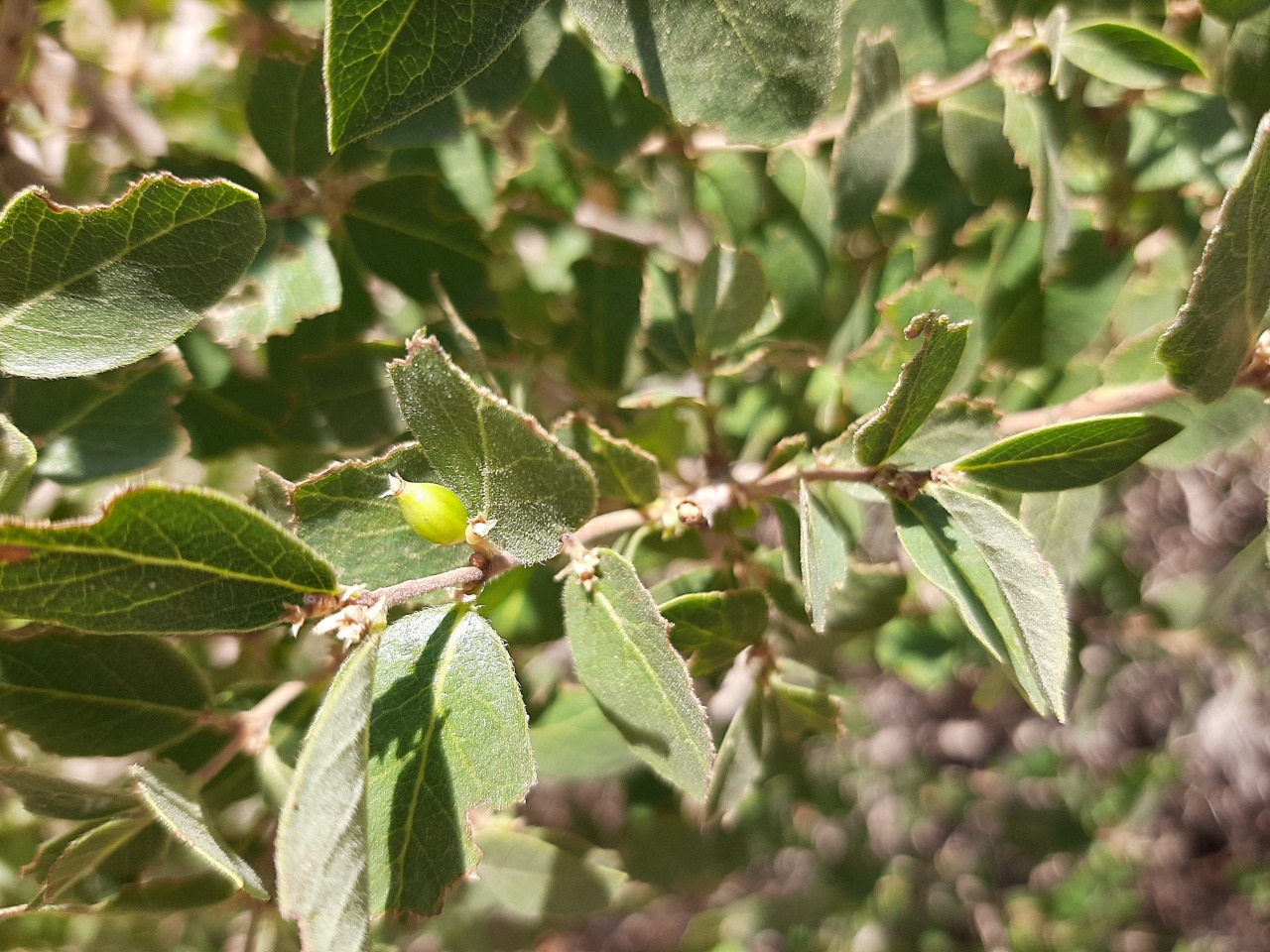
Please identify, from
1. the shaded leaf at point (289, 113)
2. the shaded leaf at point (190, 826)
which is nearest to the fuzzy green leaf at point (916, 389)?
the shaded leaf at point (190, 826)

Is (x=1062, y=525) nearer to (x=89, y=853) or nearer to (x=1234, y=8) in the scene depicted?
(x=1234, y=8)

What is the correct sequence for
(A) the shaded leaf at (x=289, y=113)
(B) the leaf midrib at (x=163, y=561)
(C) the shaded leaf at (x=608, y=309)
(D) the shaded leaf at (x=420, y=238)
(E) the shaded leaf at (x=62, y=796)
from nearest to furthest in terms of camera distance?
1. (B) the leaf midrib at (x=163, y=561)
2. (E) the shaded leaf at (x=62, y=796)
3. (A) the shaded leaf at (x=289, y=113)
4. (D) the shaded leaf at (x=420, y=238)
5. (C) the shaded leaf at (x=608, y=309)

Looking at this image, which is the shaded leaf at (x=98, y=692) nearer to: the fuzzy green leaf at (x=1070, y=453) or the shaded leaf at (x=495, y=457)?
the shaded leaf at (x=495, y=457)

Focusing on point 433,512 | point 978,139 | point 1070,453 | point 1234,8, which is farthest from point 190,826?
point 1234,8

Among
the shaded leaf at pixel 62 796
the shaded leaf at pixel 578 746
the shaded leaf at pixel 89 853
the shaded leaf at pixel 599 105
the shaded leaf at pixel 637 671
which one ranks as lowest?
the shaded leaf at pixel 578 746

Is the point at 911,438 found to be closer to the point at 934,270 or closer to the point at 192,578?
the point at 934,270

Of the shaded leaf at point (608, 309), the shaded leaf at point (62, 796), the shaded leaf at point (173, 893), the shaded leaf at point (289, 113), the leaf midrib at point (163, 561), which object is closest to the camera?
the leaf midrib at point (163, 561)

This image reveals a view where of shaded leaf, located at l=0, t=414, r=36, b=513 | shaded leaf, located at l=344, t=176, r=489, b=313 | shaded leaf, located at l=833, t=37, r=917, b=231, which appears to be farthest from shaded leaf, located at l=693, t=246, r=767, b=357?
shaded leaf, located at l=0, t=414, r=36, b=513
